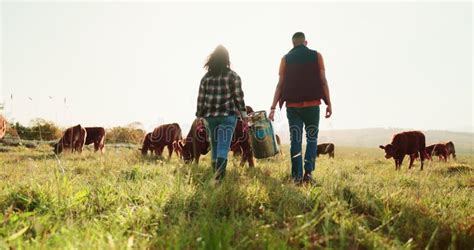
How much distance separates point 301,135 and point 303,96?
629 mm

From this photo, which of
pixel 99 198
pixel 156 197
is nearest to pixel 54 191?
pixel 99 198

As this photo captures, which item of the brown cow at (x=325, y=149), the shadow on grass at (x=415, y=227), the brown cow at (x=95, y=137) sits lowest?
the brown cow at (x=325, y=149)

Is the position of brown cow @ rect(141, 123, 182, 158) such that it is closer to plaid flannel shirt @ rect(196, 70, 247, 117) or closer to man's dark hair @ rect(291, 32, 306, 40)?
plaid flannel shirt @ rect(196, 70, 247, 117)

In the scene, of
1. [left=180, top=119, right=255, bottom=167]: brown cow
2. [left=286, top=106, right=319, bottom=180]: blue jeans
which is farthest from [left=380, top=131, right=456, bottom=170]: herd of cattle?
[left=286, top=106, right=319, bottom=180]: blue jeans

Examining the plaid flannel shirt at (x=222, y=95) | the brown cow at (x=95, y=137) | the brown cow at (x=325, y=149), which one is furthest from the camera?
the brown cow at (x=325, y=149)

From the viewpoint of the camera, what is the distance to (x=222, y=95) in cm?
592

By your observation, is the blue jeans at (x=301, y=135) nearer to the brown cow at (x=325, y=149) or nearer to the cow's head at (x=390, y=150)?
the cow's head at (x=390, y=150)

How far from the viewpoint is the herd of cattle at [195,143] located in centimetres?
811

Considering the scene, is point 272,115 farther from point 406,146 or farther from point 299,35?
point 406,146

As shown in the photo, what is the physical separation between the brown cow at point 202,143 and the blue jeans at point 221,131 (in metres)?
1.39

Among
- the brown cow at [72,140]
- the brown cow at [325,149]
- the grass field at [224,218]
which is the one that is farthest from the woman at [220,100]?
the brown cow at [325,149]

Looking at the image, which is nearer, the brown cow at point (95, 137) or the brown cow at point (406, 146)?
the brown cow at point (406, 146)

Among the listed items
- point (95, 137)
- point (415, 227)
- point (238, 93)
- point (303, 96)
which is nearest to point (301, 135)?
point (303, 96)

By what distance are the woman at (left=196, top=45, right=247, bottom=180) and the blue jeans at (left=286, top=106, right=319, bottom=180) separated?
868 mm
